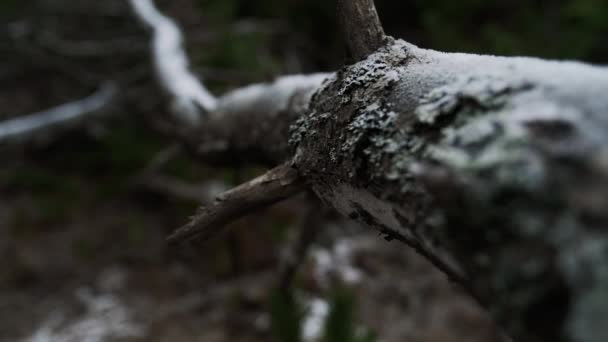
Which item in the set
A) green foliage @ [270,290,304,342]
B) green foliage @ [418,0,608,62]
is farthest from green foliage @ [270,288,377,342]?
green foliage @ [418,0,608,62]

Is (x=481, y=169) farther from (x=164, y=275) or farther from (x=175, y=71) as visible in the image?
(x=164, y=275)

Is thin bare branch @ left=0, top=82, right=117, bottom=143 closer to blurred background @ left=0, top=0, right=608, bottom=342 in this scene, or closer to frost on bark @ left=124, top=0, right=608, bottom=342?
blurred background @ left=0, top=0, right=608, bottom=342

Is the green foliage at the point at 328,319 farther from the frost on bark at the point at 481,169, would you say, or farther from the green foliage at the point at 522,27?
the green foliage at the point at 522,27

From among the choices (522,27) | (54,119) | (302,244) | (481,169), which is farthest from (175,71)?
(522,27)

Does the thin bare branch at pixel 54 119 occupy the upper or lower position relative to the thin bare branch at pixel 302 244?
upper

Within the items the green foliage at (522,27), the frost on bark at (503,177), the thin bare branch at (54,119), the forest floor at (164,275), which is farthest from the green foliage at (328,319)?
the thin bare branch at (54,119)
